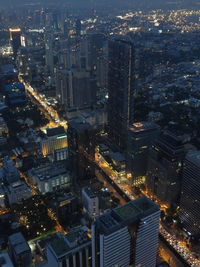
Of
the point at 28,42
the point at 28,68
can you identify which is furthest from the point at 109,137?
the point at 28,42

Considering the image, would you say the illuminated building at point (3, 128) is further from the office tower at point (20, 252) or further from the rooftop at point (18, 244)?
the office tower at point (20, 252)

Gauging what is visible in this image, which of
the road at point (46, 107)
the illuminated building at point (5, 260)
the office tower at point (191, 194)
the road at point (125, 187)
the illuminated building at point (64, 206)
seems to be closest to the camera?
the illuminated building at point (5, 260)

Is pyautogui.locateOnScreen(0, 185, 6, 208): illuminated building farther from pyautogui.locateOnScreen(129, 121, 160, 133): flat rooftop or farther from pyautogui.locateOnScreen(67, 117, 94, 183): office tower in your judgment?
pyautogui.locateOnScreen(129, 121, 160, 133): flat rooftop

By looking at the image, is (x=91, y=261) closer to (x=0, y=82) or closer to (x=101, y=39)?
(x=0, y=82)

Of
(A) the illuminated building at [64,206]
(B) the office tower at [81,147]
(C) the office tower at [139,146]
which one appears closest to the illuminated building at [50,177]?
(B) the office tower at [81,147]

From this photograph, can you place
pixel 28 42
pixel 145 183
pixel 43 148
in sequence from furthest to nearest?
pixel 28 42, pixel 43 148, pixel 145 183

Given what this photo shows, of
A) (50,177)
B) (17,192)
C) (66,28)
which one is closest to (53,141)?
(50,177)
